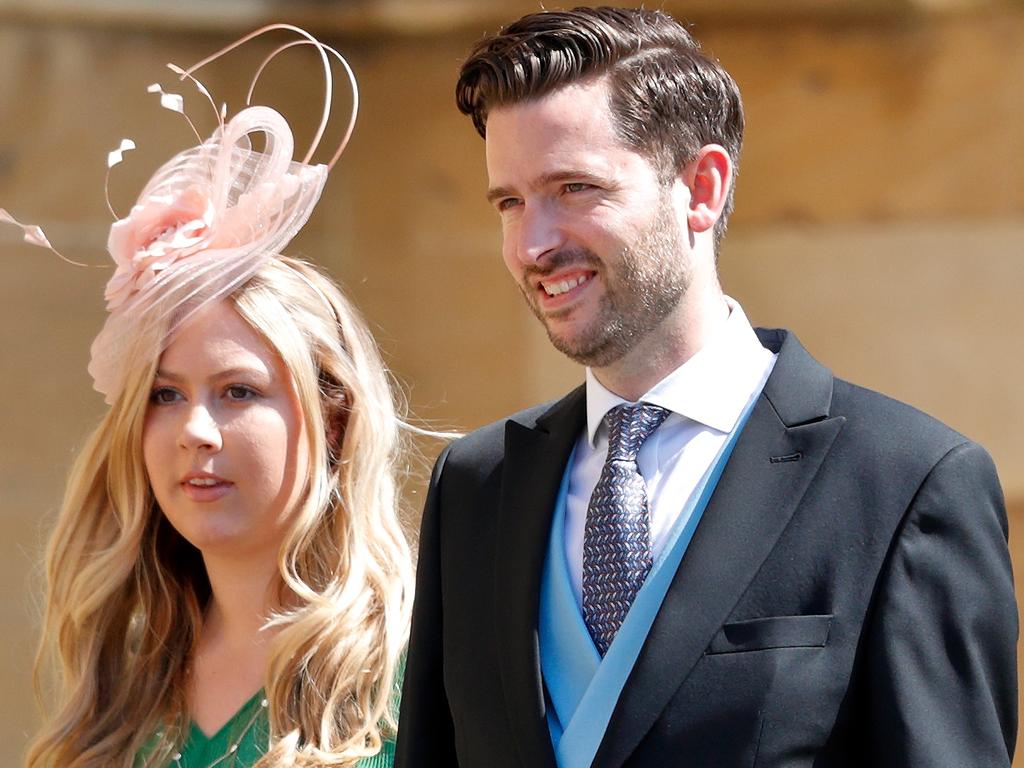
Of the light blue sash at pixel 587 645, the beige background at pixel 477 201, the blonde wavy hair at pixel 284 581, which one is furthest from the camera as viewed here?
the beige background at pixel 477 201

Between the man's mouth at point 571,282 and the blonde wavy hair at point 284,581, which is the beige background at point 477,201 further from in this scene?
the man's mouth at point 571,282

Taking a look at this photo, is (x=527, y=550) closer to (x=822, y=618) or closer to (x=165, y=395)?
(x=822, y=618)

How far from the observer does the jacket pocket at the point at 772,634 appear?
1.87 m

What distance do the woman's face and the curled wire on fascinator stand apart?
0.07 meters

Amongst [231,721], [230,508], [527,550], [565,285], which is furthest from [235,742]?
[565,285]

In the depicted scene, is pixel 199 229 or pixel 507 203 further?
pixel 199 229

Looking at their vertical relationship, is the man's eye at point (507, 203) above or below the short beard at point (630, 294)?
above

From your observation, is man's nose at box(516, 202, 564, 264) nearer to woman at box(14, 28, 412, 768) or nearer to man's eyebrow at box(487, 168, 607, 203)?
man's eyebrow at box(487, 168, 607, 203)

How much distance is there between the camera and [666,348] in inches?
83.4

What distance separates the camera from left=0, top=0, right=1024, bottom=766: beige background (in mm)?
4789

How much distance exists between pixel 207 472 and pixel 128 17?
3.15 metres

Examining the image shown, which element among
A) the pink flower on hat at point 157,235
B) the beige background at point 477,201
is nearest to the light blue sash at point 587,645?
the pink flower on hat at point 157,235

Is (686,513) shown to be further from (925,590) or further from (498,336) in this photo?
(498,336)

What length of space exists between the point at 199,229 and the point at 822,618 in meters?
1.55
